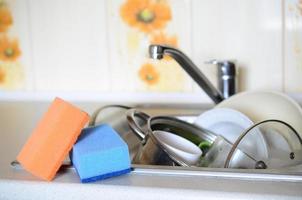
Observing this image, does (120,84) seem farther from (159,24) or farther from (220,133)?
(220,133)

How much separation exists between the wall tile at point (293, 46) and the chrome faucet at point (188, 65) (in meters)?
0.17

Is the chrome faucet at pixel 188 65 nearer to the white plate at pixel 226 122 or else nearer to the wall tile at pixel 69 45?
the white plate at pixel 226 122

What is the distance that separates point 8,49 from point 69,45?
18 centimetres

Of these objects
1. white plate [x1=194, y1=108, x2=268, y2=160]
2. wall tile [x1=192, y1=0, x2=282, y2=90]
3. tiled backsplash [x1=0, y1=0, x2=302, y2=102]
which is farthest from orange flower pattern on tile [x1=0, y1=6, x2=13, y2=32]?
white plate [x1=194, y1=108, x2=268, y2=160]

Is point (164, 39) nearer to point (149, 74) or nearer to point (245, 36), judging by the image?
point (149, 74)

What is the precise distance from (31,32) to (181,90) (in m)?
0.44

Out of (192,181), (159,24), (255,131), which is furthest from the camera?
(159,24)

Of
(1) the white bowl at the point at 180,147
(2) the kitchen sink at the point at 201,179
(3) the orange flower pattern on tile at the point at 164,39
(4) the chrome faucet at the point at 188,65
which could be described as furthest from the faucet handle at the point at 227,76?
(2) the kitchen sink at the point at 201,179

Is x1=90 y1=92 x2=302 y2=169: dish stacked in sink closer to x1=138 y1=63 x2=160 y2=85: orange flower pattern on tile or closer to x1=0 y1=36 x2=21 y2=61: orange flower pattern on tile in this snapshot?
x1=138 y1=63 x2=160 y2=85: orange flower pattern on tile

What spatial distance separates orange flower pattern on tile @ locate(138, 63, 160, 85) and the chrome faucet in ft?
0.58

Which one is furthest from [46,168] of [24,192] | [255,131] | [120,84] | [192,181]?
[120,84]

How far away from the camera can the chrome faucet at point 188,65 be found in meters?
0.88

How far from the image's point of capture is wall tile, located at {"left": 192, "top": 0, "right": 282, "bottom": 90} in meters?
1.05

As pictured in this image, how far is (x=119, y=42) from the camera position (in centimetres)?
115
